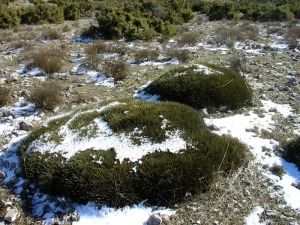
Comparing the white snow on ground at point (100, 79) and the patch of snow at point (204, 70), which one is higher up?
the patch of snow at point (204, 70)

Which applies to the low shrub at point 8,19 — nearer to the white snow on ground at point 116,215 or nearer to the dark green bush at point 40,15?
the dark green bush at point 40,15

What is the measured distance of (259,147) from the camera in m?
5.39

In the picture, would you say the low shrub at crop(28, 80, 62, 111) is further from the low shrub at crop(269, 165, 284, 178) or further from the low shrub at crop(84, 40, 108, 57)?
the low shrub at crop(269, 165, 284, 178)

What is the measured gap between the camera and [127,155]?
4.39 meters

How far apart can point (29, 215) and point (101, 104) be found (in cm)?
240

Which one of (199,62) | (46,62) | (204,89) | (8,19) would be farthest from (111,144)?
(8,19)

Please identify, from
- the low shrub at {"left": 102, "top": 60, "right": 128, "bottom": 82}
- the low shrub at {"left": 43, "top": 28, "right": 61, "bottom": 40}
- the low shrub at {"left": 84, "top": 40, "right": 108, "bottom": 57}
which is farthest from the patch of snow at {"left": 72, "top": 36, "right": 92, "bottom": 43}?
the low shrub at {"left": 102, "top": 60, "right": 128, "bottom": 82}

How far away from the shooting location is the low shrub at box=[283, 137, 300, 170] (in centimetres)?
509

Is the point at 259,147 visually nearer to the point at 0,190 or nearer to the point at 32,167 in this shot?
the point at 32,167

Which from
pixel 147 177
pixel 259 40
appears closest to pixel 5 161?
pixel 147 177

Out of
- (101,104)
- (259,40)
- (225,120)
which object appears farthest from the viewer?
(259,40)

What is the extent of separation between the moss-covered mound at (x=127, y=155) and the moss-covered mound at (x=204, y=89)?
1.29 m

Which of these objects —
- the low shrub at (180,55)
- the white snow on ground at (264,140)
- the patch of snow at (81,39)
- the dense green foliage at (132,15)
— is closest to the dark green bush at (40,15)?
Answer: the dense green foliage at (132,15)

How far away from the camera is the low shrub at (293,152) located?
509cm
